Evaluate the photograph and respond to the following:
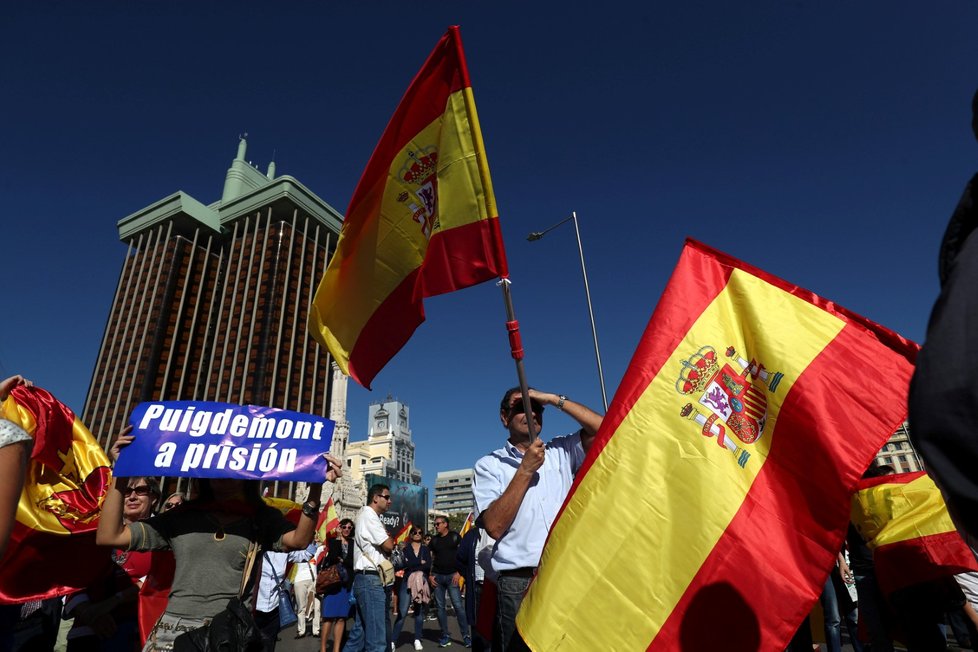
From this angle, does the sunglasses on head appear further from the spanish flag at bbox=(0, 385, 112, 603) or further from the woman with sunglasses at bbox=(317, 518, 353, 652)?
the woman with sunglasses at bbox=(317, 518, 353, 652)

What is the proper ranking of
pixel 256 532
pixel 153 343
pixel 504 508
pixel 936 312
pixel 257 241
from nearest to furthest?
pixel 936 312 < pixel 504 508 < pixel 256 532 < pixel 153 343 < pixel 257 241

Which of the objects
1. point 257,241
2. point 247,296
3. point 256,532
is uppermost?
point 257,241

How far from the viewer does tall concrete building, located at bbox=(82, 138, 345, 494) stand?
82.4m

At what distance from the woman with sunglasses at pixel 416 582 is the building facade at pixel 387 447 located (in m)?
108

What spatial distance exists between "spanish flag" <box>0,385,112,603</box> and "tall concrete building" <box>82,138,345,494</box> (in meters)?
78.5

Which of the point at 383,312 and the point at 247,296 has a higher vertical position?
the point at 247,296

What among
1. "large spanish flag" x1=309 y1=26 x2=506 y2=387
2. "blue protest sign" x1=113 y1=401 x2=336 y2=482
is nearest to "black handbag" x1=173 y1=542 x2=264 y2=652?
"blue protest sign" x1=113 y1=401 x2=336 y2=482

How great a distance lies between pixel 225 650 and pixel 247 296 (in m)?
91.6

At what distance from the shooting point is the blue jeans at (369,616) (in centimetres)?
632

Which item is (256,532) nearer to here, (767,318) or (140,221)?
(767,318)

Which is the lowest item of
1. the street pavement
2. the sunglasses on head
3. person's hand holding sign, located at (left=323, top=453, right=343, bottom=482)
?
the street pavement

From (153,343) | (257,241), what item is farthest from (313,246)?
(153,343)

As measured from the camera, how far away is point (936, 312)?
943 millimetres

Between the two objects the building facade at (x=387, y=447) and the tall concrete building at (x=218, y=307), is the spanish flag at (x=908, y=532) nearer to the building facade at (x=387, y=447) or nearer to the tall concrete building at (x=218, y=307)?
the tall concrete building at (x=218, y=307)
